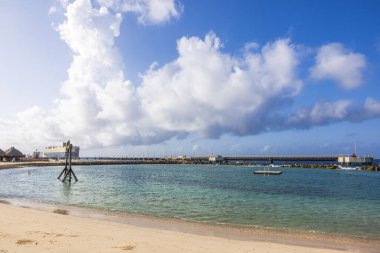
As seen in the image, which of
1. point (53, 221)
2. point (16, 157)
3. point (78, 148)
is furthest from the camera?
point (78, 148)

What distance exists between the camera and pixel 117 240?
12.7 meters

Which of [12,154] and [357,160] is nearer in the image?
[12,154]

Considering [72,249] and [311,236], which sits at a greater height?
[72,249]

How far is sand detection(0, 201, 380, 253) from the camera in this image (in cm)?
1134

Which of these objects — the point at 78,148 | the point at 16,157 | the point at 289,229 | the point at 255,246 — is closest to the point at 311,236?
the point at 289,229

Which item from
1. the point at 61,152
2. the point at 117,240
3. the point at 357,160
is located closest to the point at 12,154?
the point at 61,152

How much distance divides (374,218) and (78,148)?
183 metres

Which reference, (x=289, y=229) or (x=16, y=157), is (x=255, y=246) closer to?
(x=289, y=229)

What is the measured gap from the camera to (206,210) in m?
23.7

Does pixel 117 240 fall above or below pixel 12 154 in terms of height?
below

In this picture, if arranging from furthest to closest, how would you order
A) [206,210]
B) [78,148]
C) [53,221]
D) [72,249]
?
[78,148]
[206,210]
[53,221]
[72,249]

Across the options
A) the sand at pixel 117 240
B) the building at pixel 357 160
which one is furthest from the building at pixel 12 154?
the building at pixel 357 160

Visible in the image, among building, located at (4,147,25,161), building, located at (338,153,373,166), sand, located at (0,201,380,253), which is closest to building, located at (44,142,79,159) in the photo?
building, located at (4,147,25,161)

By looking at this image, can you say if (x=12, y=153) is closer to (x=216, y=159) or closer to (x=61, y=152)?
(x=61, y=152)
